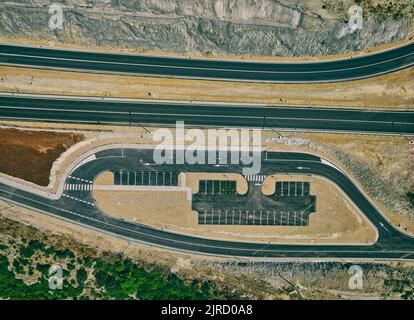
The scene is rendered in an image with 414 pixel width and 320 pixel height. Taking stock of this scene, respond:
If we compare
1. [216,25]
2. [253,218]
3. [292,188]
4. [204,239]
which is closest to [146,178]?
[204,239]

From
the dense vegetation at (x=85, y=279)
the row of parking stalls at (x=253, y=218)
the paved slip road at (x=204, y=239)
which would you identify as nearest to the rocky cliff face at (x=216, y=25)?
the paved slip road at (x=204, y=239)

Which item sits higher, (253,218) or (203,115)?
(203,115)

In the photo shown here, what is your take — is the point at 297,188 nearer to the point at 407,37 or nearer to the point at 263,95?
the point at 263,95

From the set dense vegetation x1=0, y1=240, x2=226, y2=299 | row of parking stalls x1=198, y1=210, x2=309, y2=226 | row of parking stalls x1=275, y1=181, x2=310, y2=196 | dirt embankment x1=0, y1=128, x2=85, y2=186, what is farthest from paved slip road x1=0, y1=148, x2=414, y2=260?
dense vegetation x1=0, y1=240, x2=226, y2=299

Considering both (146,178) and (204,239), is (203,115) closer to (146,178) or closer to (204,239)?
(146,178)

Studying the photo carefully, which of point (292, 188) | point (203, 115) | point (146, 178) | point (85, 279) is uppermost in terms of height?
point (203, 115)

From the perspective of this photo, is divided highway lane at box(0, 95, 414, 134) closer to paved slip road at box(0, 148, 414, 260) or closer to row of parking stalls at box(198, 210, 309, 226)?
paved slip road at box(0, 148, 414, 260)
